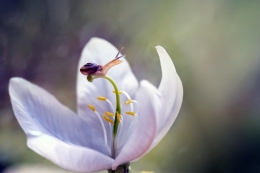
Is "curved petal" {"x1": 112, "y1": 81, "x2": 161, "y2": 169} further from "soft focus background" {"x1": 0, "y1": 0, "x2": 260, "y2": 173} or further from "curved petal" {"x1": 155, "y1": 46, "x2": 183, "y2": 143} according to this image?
"soft focus background" {"x1": 0, "y1": 0, "x2": 260, "y2": 173}

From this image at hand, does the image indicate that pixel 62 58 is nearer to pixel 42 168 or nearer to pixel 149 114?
pixel 42 168

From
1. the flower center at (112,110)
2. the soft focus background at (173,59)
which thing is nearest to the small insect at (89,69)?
the flower center at (112,110)

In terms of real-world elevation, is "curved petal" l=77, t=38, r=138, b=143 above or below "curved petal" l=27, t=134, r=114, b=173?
above

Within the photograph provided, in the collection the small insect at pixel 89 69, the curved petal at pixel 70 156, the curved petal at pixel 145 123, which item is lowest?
the curved petal at pixel 70 156

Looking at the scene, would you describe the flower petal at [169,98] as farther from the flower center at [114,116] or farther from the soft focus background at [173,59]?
the soft focus background at [173,59]

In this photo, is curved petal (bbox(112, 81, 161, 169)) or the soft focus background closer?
curved petal (bbox(112, 81, 161, 169))

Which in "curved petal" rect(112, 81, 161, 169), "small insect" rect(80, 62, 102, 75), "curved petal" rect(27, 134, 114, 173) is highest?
"small insect" rect(80, 62, 102, 75)

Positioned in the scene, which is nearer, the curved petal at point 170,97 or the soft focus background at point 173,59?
the curved petal at point 170,97

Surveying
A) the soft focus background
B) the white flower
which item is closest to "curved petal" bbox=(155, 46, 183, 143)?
the white flower
